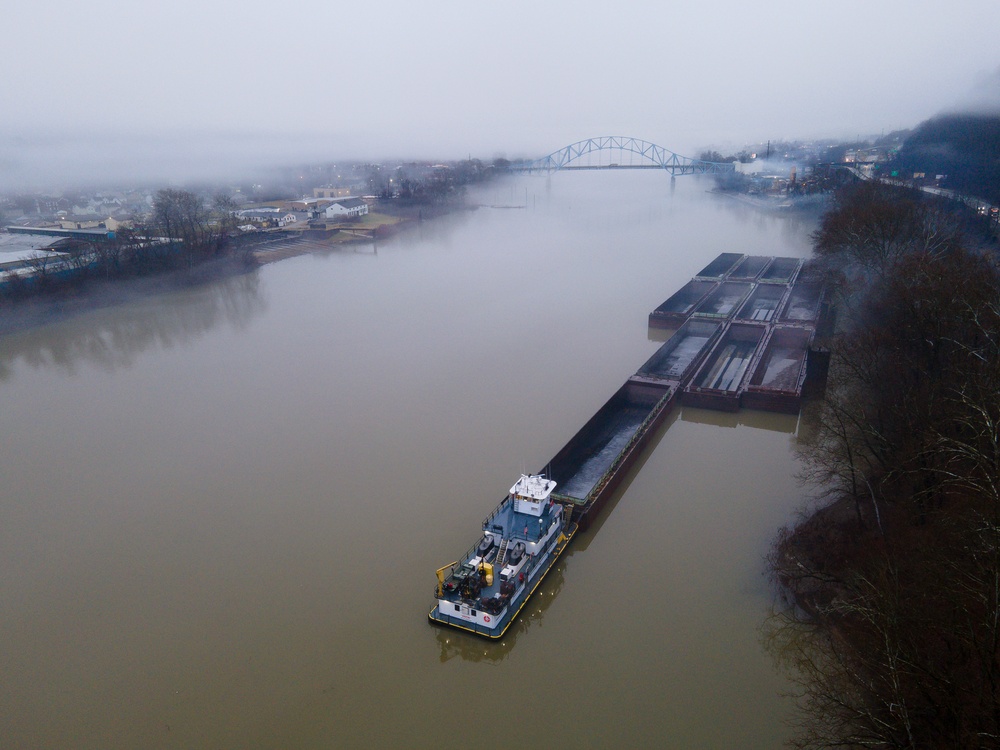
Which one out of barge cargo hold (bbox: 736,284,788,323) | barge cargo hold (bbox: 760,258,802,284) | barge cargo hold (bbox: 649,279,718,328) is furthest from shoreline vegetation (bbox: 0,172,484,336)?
barge cargo hold (bbox: 760,258,802,284)

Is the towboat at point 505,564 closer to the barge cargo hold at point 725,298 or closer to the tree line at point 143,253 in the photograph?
the barge cargo hold at point 725,298

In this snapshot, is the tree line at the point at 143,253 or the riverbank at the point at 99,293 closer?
the riverbank at the point at 99,293

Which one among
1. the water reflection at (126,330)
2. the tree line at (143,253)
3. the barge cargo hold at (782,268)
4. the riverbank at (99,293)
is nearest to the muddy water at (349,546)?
the water reflection at (126,330)

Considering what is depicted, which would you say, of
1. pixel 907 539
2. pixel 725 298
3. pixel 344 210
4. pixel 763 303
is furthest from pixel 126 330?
pixel 344 210

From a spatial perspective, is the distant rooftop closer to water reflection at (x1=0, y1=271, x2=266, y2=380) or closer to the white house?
water reflection at (x1=0, y1=271, x2=266, y2=380)

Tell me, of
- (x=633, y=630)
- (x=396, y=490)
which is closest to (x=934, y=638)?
(x=633, y=630)
